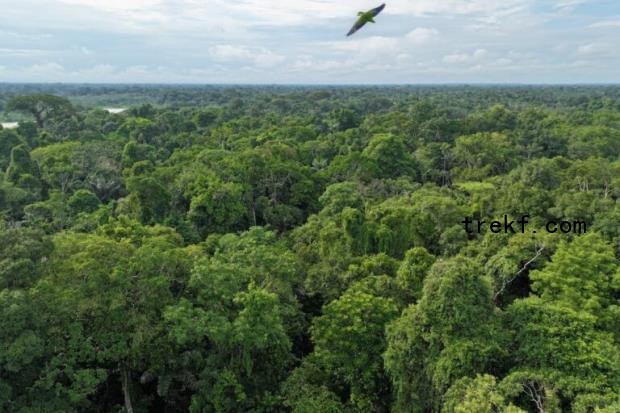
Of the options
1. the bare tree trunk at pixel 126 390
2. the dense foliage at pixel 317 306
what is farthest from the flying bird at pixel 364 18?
the bare tree trunk at pixel 126 390

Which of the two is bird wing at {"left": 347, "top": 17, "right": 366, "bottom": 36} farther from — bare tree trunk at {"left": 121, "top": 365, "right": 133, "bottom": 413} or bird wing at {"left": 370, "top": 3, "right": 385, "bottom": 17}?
bare tree trunk at {"left": 121, "top": 365, "right": 133, "bottom": 413}

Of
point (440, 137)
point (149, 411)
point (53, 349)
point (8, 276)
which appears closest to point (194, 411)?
point (149, 411)

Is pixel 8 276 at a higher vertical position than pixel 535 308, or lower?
higher

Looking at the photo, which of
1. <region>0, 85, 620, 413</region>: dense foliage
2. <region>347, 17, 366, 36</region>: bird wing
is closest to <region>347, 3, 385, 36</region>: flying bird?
<region>347, 17, 366, 36</region>: bird wing

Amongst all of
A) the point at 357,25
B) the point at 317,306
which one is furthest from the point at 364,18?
the point at 317,306

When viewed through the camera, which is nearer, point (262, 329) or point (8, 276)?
point (8, 276)

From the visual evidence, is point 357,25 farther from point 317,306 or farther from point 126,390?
point 317,306

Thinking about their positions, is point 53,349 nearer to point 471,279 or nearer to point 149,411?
point 149,411
